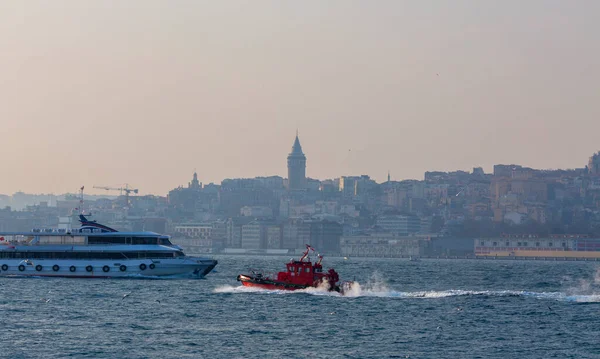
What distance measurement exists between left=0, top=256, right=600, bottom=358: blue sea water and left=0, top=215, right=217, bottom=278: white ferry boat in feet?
41.5

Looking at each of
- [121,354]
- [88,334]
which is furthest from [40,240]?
[121,354]

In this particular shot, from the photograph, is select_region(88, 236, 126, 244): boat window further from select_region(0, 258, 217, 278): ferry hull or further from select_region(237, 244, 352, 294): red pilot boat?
select_region(237, 244, 352, 294): red pilot boat

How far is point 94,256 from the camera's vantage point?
119375 millimetres

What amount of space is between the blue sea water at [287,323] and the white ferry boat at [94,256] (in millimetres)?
12644

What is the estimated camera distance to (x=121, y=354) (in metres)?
62.5

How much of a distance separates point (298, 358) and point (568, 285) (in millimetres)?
70306

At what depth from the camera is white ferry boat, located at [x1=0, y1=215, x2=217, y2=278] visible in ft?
389

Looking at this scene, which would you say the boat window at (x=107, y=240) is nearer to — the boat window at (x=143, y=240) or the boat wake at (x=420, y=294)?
the boat window at (x=143, y=240)

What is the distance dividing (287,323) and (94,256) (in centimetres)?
4754

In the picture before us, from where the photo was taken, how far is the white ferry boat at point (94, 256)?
118625 millimetres

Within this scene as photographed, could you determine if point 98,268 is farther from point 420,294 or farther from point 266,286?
point 420,294

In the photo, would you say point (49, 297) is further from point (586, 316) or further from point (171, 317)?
point (586, 316)

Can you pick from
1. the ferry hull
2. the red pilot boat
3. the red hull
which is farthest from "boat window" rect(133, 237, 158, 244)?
the red pilot boat

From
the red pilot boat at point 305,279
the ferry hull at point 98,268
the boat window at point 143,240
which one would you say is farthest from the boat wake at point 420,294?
the boat window at point 143,240
